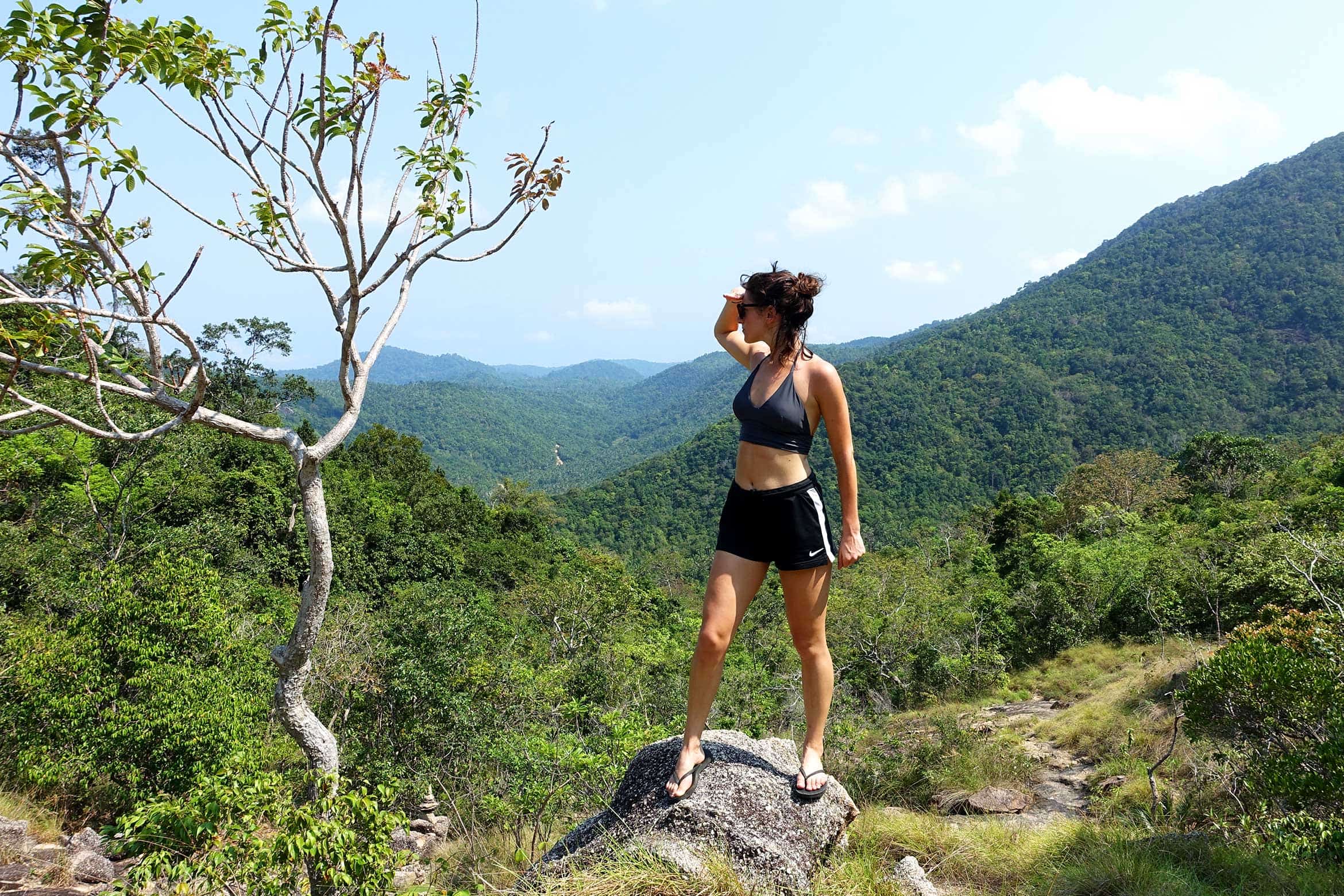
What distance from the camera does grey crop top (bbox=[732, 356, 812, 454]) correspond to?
8.31 ft

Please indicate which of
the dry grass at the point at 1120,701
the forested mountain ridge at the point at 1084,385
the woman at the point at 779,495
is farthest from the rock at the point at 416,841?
the forested mountain ridge at the point at 1084,385

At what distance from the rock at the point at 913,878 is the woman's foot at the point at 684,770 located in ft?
2.64

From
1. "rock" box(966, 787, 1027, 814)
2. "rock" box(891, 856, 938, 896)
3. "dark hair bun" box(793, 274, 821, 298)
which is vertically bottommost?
"rock" box(966, 787, 1027, 814)

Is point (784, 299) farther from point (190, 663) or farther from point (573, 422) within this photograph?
point (573, 422)

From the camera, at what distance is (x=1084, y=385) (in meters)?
67.8

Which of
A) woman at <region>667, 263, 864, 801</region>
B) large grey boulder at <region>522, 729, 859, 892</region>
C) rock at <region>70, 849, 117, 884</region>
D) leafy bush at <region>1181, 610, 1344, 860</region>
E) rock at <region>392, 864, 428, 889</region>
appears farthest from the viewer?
rock at <region>392, 864, 428, 889</region>

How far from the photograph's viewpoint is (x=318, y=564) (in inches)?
130

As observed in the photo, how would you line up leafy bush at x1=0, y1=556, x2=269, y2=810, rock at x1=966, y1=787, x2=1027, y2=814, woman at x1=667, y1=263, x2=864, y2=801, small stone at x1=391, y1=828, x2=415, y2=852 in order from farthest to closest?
1. small stone at x1=391, y1=828, x2=415, y2=852
2. leafy bush at x1=0, y1=556, x2=269, y2=810
3. rock at x1=966, y1=787, x2=1027, y2=814
4. woman at x1=667, y1=263, x2=864, y2=801

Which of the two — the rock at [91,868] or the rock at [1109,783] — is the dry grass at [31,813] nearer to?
the rock at [91,868]

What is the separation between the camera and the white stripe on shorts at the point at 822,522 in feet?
8.56

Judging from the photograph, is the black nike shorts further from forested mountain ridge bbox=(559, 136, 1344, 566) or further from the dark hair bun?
forested mountain ridge bbox=(559, 136, 1344, 566)

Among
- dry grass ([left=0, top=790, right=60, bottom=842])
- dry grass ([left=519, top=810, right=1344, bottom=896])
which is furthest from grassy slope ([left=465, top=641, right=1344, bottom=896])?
dry grass ([left=0, top=790, right=60, bottom=842])

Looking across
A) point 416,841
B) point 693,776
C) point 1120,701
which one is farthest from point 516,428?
point 693,776

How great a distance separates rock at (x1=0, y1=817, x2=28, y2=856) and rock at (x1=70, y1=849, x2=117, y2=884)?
0.96 feet
